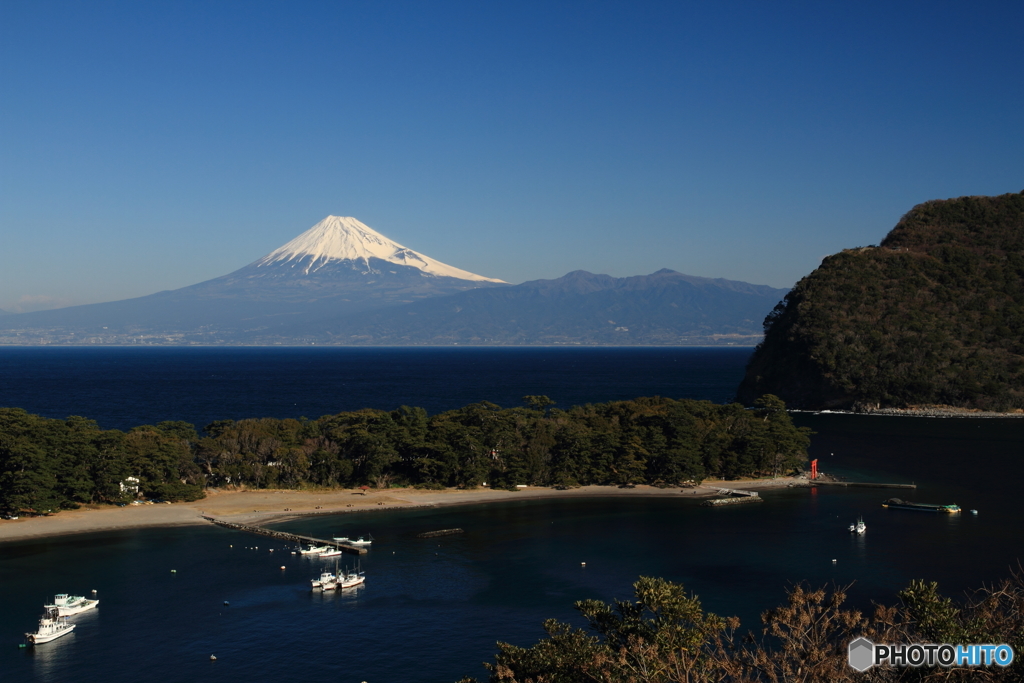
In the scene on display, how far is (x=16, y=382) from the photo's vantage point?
159 m

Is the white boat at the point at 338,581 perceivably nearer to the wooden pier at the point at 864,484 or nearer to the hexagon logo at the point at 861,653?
the hexagon logo at the point at 861,653

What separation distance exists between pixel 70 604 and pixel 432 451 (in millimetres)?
31758

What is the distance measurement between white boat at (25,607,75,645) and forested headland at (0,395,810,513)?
75.7 feet

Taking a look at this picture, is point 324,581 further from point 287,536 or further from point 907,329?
point 907,329

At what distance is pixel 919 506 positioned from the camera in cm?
5453

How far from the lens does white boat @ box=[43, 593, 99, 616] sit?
33.8 meters

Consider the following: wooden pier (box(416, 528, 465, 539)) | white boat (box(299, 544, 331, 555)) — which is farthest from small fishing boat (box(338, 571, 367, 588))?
wooden pier (box(416, 528, 465, 539))

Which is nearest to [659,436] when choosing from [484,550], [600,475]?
[600,475]

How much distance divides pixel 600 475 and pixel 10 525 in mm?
40083

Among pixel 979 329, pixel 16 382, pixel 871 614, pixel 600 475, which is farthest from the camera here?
pixel 16 382

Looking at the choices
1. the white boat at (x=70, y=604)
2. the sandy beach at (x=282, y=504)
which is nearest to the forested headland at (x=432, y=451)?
the sandy beach at (x=282, y=504)

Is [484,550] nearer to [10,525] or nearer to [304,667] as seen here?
[304,667]

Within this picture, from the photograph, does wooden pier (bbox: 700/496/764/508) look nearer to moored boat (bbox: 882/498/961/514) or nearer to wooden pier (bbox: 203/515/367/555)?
moored boat (bbox: 882/498/961/514)

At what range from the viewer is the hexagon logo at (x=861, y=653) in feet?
46.3
